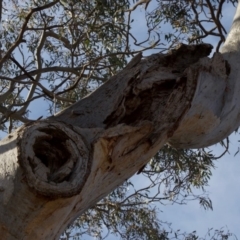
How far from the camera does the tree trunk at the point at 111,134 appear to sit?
6.15ft

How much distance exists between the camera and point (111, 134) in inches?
85.0

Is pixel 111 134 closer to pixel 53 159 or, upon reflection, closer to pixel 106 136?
pixel 106 136

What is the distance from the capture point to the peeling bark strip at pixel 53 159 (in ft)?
6.15

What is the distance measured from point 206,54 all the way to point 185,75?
0.30m

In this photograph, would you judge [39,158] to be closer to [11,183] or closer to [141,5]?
[11,183]

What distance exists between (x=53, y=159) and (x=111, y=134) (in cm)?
24

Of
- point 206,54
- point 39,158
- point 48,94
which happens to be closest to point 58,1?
point 48,94

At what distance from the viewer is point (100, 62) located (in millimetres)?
5754

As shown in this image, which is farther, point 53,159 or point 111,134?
point 111,134

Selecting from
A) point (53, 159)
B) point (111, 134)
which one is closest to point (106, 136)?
point (111, 134)

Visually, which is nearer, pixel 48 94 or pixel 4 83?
pixel 48 94

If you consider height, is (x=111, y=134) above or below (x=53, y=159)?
above

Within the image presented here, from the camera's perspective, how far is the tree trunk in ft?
6.15

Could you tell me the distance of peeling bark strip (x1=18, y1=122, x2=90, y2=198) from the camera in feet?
6.15
